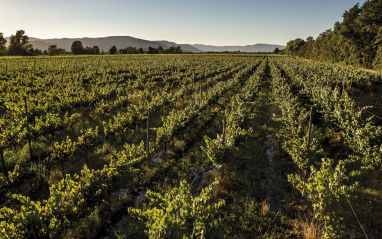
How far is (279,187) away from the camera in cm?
682

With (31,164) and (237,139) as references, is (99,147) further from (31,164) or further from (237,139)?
(237,139)

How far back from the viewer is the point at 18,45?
89.3m

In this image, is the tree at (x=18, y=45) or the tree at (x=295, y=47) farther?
the tree at (x=295, y=47)

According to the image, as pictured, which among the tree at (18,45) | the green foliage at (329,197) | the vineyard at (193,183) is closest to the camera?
the vineyard at (193,183)

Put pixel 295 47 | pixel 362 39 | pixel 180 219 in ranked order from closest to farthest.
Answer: pixel 180 219 < pixel 362 39 < pixel 295 47

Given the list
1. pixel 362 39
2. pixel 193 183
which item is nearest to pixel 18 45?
pixel 193 183

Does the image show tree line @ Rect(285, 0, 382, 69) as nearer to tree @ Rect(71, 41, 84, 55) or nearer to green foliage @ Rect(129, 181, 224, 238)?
green foliage @ Rect(129, 181, 224, 238)

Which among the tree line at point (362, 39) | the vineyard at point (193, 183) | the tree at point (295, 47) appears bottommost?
the vineyard at point (193, 183)

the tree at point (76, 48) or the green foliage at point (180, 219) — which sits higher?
the tree at point (76, 48)

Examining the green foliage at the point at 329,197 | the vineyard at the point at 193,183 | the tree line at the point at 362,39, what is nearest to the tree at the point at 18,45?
the vineyard at the point at 193,183

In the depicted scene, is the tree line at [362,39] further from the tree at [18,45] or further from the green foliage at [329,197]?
the tree at [18,45]

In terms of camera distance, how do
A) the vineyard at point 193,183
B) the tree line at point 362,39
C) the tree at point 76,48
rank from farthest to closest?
1. the tree at point 76,48
2. the tree line at point 362,39
3. the vineyard at point 193,183

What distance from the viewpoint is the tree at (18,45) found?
85688 mm

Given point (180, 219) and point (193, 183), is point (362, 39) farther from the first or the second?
point (180, 219)
